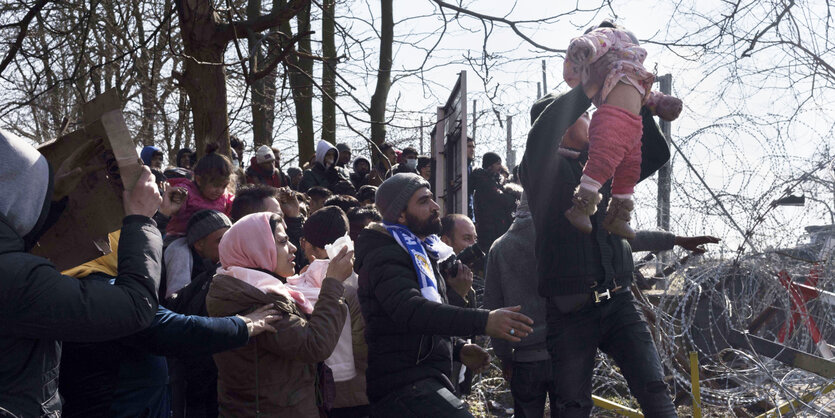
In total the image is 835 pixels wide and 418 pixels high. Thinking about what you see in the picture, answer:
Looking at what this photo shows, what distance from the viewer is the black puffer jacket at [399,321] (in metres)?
2.66

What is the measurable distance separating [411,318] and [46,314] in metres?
1.26

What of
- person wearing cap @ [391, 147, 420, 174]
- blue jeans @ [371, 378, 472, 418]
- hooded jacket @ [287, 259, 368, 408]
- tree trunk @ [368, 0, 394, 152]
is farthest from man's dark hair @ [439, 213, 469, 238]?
tree trunk @ [368, 0, 394, 152]

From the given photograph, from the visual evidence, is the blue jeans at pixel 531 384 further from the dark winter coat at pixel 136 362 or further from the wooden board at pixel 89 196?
the wooden board at pixel 89 196

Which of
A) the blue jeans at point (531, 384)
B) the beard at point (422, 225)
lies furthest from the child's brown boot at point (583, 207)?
the blue jeans at point (531, 384)

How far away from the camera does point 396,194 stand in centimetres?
313

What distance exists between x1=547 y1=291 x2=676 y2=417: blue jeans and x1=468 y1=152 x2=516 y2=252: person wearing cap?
474 centimetres

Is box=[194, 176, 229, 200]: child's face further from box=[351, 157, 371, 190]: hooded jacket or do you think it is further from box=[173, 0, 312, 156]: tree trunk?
box=[351, 157, 371, 190]: hooded jacket

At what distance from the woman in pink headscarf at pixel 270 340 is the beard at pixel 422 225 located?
0.34m

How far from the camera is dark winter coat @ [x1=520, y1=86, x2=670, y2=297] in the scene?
305 cm

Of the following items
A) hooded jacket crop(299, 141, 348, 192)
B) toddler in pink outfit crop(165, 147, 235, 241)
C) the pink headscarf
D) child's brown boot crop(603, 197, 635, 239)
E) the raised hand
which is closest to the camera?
the raised hand

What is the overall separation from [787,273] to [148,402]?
322cm

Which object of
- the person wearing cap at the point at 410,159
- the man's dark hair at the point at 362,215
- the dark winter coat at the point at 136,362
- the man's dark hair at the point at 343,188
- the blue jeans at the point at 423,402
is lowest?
the blue jeans at the point at 423,402

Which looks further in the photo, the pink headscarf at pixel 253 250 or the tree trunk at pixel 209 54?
the tree trunk at pixel 209 54

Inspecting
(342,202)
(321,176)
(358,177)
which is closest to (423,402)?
(342,202)
